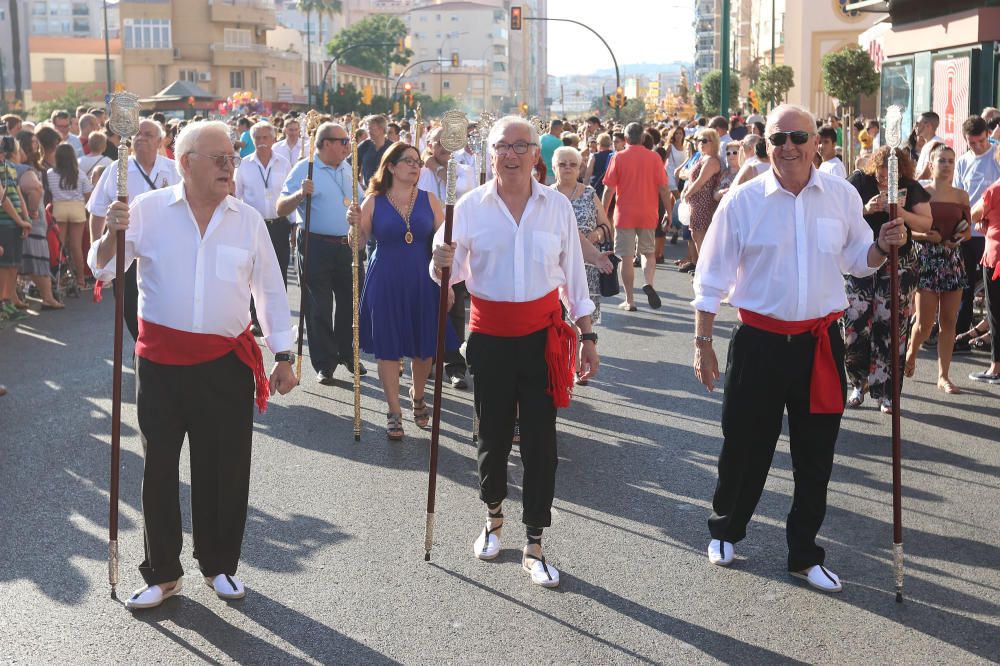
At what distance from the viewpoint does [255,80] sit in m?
96.7

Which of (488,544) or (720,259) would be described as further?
(488,544)

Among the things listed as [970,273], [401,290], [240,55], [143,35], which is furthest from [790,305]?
[143,35]

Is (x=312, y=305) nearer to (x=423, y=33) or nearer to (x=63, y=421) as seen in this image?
(x=63, y=421)

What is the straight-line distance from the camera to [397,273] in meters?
8.48

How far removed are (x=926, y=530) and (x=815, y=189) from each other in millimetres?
2003

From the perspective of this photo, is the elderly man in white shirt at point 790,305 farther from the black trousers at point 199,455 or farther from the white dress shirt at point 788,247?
the black trousers at point 199,455

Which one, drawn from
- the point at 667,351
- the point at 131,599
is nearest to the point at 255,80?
the point at 667,351

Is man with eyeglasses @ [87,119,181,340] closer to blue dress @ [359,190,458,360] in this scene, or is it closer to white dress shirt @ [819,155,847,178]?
blue dress @ [359,190,458,360]

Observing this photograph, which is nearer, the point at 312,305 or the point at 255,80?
the point at 312,305

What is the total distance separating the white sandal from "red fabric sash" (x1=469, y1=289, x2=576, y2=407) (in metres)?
0.72

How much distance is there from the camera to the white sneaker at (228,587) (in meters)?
5.44

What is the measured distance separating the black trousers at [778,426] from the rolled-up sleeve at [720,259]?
0.22 meters

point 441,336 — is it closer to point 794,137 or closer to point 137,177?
point 794,137

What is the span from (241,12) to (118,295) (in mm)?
92282
